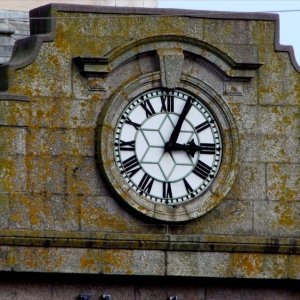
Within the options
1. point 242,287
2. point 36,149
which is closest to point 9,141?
point 36,149

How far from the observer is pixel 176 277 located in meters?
57.9

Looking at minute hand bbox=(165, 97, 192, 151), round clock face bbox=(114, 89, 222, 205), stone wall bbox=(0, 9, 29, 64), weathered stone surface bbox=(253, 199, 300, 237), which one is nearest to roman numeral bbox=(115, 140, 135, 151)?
round clock face bbox=(114, 89, 222, 205)

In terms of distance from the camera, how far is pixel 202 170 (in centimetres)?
A: 5816

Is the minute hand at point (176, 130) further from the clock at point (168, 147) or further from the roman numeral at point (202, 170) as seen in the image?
the roman numeral at point (202, 170)

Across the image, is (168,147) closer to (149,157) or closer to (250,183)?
(149,157)

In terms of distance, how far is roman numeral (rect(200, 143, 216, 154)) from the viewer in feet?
191

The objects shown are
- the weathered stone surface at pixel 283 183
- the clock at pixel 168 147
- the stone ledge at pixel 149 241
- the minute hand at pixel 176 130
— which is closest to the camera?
the stone ledge at pixel 149 241

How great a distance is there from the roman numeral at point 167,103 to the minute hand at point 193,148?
20.8 inches

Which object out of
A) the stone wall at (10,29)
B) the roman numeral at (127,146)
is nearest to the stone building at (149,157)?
the roman numeral at (127,146)

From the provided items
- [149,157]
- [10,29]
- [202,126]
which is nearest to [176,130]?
[202,126]

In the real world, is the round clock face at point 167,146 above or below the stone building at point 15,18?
below

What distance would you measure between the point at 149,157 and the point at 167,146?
298mm

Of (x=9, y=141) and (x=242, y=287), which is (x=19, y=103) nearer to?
(x=9, y=141)

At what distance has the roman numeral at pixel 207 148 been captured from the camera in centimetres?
5809
